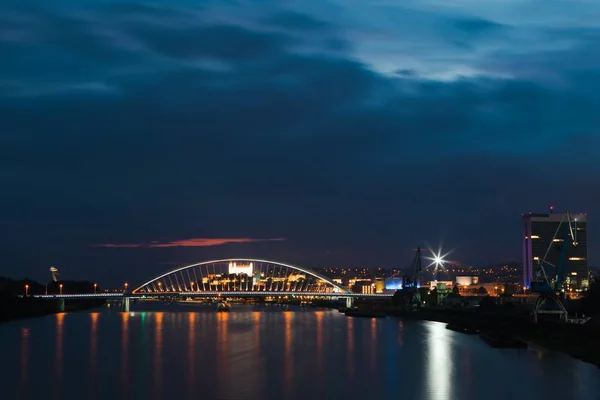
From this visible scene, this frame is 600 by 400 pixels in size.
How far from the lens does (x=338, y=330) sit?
6838 cm

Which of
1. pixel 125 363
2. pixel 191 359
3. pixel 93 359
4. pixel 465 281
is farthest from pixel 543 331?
pixel 465 281

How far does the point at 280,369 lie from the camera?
37312 millimetres

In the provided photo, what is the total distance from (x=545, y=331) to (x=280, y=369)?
21108 mm

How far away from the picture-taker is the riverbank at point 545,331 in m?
41.3

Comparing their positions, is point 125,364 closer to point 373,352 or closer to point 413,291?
point 373,352

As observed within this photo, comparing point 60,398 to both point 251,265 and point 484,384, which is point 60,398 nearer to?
point 484,384

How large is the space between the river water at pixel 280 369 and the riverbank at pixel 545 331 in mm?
1072

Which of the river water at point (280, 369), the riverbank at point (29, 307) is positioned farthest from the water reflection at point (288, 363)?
the riverbank at point (29, 307)

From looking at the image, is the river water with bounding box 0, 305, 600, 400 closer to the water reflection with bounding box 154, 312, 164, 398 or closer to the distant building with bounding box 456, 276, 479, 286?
the water reflection with bounding box 154, 312, 164, 398

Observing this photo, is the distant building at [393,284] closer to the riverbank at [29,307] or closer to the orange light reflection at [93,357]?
the riverbank at [29,307]

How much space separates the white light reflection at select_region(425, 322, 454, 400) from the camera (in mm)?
30528

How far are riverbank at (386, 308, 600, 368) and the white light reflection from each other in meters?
4.63

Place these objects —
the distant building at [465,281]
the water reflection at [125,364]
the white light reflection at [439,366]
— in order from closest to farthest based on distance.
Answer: the white light reflection at [439,366], the water reflection at [125,364], the distant building at [465,281]

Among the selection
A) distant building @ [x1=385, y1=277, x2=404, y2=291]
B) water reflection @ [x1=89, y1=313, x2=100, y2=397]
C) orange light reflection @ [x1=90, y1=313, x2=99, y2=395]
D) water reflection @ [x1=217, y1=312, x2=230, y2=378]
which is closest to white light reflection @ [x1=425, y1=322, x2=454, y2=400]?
water reflection @ [x1=217, y1=312, x2=230, y2=378]
